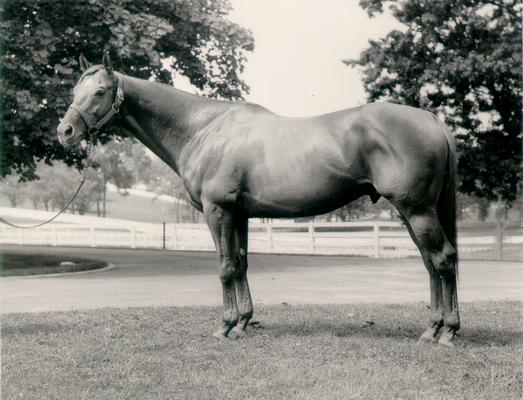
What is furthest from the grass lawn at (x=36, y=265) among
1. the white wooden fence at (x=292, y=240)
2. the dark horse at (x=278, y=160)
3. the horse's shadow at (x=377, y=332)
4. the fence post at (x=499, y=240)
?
the fence post at (x=499, y=240)

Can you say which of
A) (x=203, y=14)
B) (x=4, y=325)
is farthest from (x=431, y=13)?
(x=4, y=325)

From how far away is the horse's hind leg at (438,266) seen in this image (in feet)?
18.9

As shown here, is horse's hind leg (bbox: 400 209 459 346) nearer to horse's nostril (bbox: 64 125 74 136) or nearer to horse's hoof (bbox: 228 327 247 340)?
horse's hoof (bbox: 228 327 247 340)

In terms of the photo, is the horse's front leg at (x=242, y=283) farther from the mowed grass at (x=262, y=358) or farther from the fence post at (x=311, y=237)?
the fence post at (x=311, y=237)

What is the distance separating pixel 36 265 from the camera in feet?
55.9

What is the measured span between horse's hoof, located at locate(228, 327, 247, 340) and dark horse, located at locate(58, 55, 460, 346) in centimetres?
1

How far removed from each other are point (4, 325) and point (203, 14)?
10.4 metres

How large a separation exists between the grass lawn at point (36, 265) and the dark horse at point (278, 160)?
9347 mm

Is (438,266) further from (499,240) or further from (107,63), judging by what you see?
(499,240)

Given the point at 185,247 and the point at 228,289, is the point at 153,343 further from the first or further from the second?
the point at 185,247

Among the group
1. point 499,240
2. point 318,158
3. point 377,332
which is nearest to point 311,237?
point 499,240

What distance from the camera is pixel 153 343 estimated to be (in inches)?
245

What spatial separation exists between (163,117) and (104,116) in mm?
628

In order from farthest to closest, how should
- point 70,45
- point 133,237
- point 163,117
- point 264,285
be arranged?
point 133,237, point 70,45, point 264,285, point 163,117
